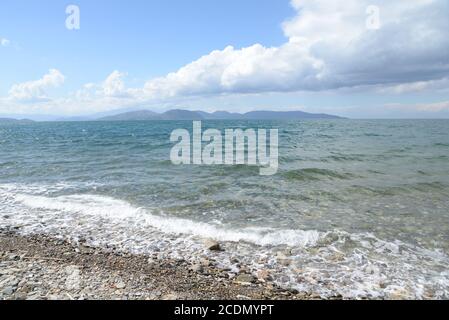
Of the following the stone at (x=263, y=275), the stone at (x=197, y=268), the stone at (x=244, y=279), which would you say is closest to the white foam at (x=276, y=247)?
the stone at (x=263, y=275)

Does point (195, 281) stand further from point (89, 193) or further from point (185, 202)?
point (89, 193)

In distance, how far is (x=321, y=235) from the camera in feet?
30.2

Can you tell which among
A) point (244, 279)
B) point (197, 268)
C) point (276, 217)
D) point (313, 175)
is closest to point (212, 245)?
point (197, 268)

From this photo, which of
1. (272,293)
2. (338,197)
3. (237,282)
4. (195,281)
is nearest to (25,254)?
(195,281)

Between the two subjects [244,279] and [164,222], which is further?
[164,222]

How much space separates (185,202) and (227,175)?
6.12 meters

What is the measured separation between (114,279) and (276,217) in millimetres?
6176

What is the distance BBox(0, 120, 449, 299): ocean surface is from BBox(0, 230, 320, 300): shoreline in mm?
511

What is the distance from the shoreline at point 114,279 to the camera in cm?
586

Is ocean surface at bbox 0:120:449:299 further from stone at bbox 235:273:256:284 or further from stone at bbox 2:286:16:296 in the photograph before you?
stone at bbox 2:286:16:296

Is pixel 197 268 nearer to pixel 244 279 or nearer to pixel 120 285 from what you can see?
pixel 244 279

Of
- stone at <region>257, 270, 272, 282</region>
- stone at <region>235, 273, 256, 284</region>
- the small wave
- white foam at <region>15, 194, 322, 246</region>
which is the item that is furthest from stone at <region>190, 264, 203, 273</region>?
the small wave

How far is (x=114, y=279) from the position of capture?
21.0 feet

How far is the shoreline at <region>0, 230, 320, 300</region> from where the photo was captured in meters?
5.86
